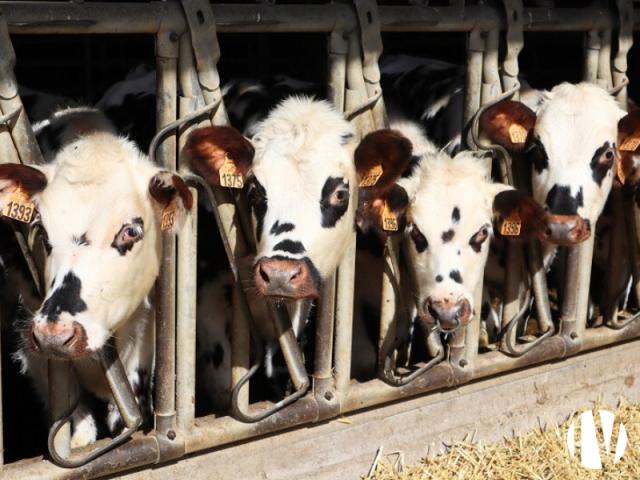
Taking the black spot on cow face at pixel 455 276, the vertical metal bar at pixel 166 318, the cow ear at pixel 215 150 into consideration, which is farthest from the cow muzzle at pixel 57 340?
the black spot on cow face at pixel 455 276

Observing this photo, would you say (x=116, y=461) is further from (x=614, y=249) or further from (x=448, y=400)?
(x=614, y=249)

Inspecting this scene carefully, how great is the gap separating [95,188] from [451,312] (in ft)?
6.04

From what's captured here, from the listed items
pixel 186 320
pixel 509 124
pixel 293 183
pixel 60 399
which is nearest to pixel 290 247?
pixel 293 183

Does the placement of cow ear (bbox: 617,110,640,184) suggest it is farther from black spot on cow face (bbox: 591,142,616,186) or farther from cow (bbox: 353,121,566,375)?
cow (bbox: 353,121,566,375)

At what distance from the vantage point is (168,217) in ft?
14.1

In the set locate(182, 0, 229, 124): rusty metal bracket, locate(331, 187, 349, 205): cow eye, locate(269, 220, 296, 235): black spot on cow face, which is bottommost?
locate(269, 220, 296, 235): black spot on cow face

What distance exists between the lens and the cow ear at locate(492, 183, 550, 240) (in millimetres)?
5250

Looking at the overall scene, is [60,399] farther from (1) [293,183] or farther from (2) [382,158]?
(2) [382,158]

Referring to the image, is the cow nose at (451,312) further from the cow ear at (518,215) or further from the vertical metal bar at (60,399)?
the vertical metal bar at (60,399)

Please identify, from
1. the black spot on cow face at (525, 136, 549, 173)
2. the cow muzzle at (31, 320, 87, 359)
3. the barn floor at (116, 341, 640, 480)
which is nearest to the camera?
the cow muzzle at (31, 320, 87, 359)

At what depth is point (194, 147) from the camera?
4355 millimetres

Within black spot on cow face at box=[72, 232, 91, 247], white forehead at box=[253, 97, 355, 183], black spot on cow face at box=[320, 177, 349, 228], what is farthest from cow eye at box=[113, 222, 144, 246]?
black spot on cow face at box=[320, 177, 349, 228]

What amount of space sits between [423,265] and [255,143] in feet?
3.52

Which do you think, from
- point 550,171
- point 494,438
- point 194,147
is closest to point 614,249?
point 550,171
